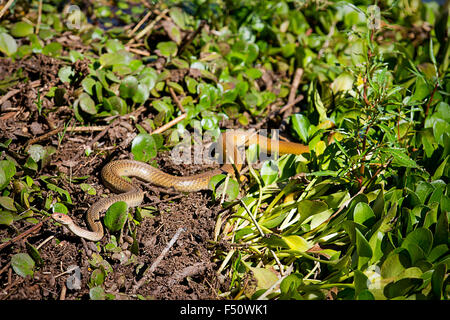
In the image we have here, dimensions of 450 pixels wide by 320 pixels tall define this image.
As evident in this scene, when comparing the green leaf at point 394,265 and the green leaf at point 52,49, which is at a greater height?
the green leaf at point 52,49

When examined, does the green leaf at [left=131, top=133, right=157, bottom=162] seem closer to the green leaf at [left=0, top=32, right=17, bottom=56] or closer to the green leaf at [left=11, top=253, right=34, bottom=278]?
the green leaf at [left=11, top=253, right=34, bottom=278]

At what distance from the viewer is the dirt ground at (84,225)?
3.01 metres

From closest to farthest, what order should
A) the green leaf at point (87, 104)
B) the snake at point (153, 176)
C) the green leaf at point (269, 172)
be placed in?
the snake at point (153, 176)
the green leaf at point (269, 172)
the green leaf at point (87, 104)

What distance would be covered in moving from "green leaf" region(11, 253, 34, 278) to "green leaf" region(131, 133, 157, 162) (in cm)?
149

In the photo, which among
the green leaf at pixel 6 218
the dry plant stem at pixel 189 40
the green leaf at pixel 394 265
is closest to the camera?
the green leaf at pixel 394 265

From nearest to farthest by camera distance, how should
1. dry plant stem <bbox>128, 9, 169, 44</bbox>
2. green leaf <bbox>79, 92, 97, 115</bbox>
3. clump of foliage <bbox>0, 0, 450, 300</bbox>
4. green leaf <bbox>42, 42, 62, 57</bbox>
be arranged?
clump of foliage <bbox>0, 0, 450, 300</bbox> < green leaf <bbox>79, 92, 97, 115</bbox> < green leaf <bbox>42, 42, 62, 57</bbox> < dry plant stem <bbox>128, 9, 169, 44</bbox>

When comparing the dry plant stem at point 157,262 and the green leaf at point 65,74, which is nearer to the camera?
the dry plant stem at point 157,262

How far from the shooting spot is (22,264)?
2.96 meters

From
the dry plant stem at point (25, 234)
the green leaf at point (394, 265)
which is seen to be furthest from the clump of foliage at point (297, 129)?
the dry plant stem at point (25, 234)

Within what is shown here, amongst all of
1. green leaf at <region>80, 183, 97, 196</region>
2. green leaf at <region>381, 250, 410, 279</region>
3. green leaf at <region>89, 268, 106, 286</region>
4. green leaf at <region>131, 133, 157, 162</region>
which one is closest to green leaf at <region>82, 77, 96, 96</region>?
green leaf at <region>131, 133, 157, 162</region>

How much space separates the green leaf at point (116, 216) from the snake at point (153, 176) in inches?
3.6

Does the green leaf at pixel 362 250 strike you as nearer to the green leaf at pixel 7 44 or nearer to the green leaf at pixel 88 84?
the green leaf at pixel 88 84

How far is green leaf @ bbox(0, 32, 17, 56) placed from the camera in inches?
190

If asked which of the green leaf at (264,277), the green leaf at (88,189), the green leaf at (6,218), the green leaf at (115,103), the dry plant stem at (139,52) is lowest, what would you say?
the green leaf at (264,277)
